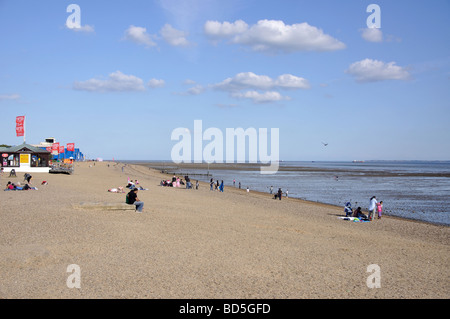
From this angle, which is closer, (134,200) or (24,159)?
(134,200)

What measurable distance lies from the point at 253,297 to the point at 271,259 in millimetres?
2811

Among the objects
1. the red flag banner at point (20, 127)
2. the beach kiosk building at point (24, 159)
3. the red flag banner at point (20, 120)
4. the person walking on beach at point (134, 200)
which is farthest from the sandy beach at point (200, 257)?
the beach kiosk building at point (24, 159)

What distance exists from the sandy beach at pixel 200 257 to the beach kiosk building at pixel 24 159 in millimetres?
28418

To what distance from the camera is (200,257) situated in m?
10.2

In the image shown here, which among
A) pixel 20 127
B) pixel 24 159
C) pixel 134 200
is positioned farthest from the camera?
pixel 24 159

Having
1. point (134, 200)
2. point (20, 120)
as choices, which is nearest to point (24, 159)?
point (20, 120)

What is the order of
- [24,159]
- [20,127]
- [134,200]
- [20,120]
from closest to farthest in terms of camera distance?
[134,200] → [20,120] → [20,127] → [24,159]

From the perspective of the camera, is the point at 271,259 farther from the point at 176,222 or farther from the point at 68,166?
the point at 68,166

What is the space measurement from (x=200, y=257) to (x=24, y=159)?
3910cm

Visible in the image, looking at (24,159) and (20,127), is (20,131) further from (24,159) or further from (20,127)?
(24,159)

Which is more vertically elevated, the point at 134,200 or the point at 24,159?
the point at 24,159

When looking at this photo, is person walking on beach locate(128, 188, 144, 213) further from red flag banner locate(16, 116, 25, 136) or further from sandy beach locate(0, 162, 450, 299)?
red flag banner locate(16, 116, 25, 136)

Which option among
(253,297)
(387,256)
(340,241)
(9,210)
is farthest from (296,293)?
(9,210)

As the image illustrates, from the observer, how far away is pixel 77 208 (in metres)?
15.8
